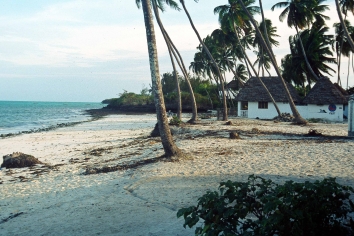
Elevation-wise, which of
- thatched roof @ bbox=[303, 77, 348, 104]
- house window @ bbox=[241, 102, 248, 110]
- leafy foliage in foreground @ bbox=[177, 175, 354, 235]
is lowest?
leafy foliage in foreground @ bbox=[177, 175, 354, 235]

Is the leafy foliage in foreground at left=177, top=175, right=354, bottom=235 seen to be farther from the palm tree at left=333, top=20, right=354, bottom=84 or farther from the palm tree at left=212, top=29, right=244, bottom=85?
the palm tree at left=333, top=20, right=354, bottom=84

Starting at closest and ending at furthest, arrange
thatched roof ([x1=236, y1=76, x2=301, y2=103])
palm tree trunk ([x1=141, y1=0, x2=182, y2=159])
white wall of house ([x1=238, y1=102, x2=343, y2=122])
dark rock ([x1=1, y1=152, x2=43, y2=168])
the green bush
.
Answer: palm tree trunk ([x1=141, y1=0, x2=182, y2=159]), dark rock ([x1=1, y1=152, x2=43, y2=168]), white wall of house ([x1=238, y1=102, x2=343, y2=122]), thatched roof ([x1=236, y1=76, x2=301, y2=103]), the green bush

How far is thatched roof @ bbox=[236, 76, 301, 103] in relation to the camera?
3200 centimetres

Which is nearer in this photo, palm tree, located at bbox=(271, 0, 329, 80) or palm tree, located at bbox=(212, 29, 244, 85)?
palm tree, located at bbox=(271, 0, 329, 80)

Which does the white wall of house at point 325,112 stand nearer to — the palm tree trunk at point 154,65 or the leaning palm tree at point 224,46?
the leaning palm tree at point 224,46

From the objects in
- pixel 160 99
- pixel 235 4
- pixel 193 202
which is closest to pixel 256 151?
pixel 160 99

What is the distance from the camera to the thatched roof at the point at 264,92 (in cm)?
3200

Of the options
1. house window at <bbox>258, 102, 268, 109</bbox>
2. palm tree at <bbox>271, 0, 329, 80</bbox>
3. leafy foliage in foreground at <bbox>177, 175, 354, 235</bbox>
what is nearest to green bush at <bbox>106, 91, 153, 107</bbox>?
house window at <bbox>258, 102, 268, 109</bbox>

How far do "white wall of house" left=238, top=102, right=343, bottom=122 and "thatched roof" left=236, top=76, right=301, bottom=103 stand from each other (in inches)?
21.4

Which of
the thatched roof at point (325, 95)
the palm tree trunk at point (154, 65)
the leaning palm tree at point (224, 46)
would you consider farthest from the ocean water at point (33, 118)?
the thatched roof at point (325, 95)

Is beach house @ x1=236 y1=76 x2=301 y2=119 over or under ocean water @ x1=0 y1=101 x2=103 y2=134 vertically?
over

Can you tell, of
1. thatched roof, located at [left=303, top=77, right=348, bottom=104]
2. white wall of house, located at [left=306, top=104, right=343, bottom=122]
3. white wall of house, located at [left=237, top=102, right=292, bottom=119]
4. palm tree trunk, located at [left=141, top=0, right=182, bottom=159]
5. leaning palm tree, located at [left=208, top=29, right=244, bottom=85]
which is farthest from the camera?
leaning palm tree, located at [left=208, top=29, right=244, bottom=85]

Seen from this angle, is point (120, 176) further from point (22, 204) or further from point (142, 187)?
point (22, 204)

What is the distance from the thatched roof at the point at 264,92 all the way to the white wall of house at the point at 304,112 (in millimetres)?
544
